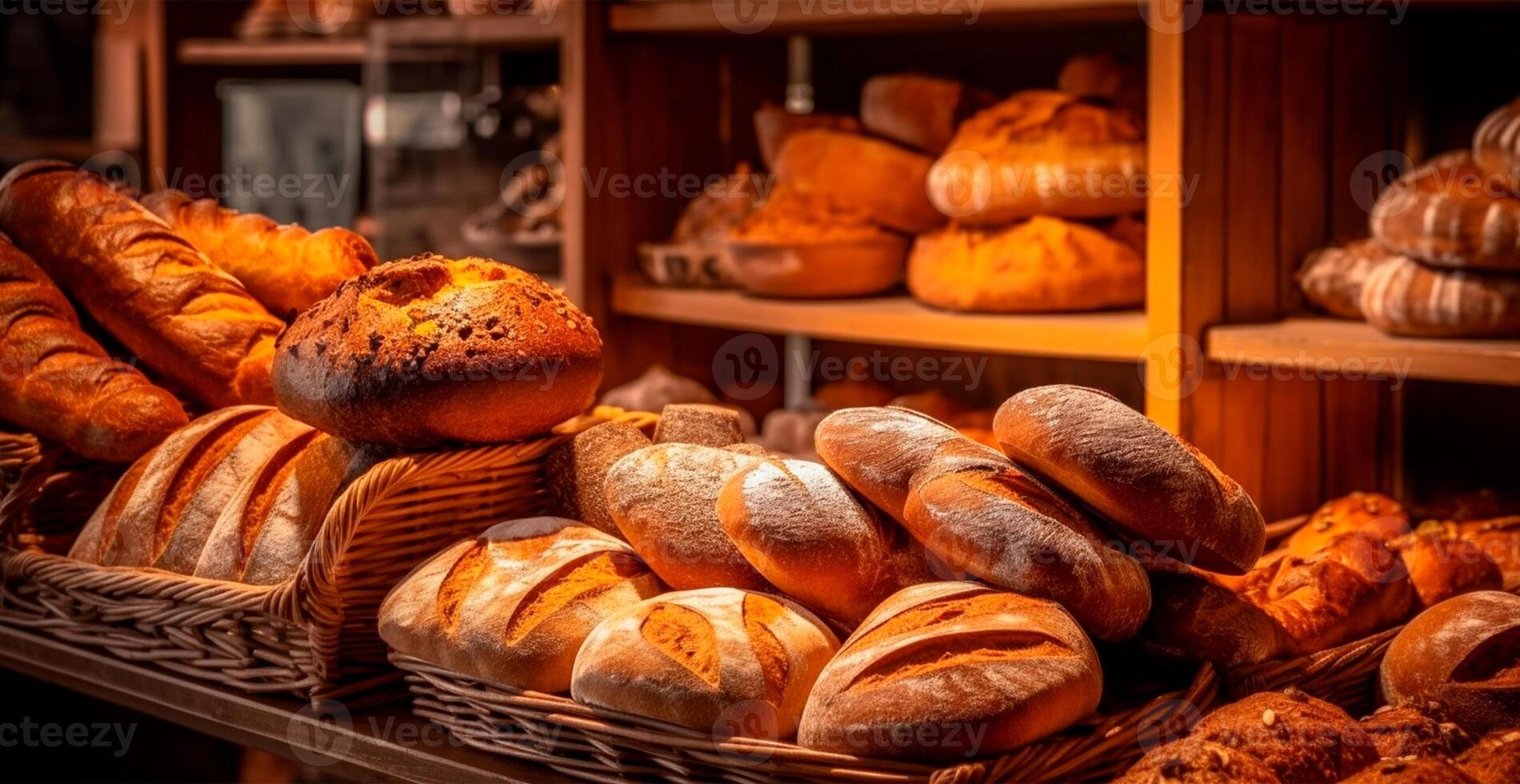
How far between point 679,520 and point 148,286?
29.8 inches

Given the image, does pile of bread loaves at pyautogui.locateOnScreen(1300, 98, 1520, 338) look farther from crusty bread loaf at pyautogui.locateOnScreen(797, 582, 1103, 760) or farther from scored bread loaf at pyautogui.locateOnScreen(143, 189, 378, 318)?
scored bread loaf at pyautogui.locateOnScreen(143, 189, 378, 318)

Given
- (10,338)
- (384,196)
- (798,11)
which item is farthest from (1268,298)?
(384,196)

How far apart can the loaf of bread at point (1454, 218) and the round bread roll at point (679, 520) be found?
3.14 feet

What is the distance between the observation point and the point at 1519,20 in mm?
2219

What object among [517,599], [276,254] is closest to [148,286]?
[276,254]

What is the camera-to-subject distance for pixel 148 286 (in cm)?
167

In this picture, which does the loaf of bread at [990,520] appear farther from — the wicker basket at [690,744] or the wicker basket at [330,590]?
the wicker basket at [330,590]

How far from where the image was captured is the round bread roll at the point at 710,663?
1104 mm

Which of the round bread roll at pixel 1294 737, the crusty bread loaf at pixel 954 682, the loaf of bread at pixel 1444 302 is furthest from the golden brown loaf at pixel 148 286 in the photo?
the loaf of bread at pixel 1444 302

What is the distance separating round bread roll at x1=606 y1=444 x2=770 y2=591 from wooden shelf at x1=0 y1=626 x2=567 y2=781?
20 cm

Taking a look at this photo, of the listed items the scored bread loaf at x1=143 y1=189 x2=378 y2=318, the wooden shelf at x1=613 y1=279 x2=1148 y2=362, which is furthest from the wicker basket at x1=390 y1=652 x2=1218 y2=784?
the wooden shelf at x1=613 y1=279 x2=1148 y2=362

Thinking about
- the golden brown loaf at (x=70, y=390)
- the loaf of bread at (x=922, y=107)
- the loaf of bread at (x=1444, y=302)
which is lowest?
the golden brown loaf at (x=70, y=390)

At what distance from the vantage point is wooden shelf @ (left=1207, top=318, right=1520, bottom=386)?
67.5 inches

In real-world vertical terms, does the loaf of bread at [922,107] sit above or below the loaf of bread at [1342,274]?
above
